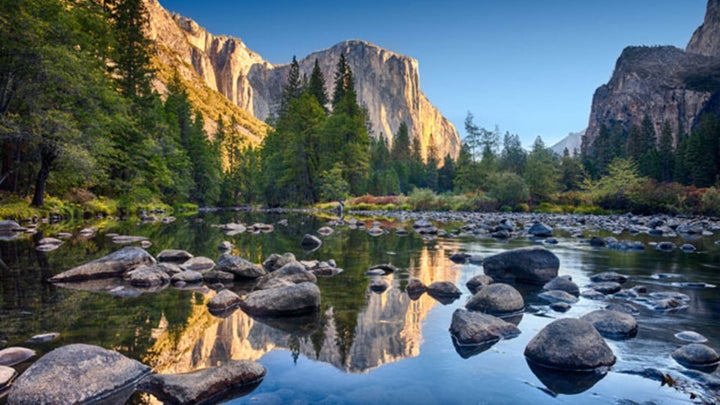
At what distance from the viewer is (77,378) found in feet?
9.74

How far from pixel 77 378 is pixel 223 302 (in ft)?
8.58

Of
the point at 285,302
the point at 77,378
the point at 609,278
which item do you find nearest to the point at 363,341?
the point at 285,302

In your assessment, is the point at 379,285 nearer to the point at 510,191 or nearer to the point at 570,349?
the point at 570,349

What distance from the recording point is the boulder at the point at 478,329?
4.35 metres

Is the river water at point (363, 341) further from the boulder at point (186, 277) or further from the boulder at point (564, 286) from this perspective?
the boulder at point (186, 277)

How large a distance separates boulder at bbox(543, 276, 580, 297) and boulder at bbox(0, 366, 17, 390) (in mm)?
7019

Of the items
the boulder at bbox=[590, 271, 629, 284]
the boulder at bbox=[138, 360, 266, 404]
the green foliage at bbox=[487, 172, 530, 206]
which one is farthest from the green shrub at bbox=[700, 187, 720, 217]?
the boulder at bbox=[138, 360, 266, 404]

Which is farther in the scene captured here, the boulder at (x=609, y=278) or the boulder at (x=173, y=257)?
the boulder at (x=173, y=257)

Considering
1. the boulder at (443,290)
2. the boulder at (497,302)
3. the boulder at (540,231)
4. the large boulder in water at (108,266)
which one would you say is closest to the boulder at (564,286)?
the boulder at (497,302)

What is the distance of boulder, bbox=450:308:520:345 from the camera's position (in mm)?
4348

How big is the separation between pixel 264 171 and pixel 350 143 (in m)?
18.1

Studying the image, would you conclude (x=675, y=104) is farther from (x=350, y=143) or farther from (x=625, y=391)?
(x=625, y=391)

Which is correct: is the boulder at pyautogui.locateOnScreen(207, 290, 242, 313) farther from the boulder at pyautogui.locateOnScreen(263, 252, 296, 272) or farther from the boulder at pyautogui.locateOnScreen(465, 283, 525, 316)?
the boulder at pyautogui.locateOnScreen(465, 283, 525, 316)

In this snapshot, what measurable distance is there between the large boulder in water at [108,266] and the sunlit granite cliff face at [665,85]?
494ft
